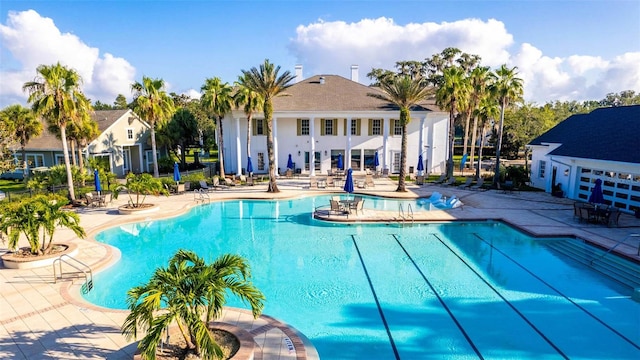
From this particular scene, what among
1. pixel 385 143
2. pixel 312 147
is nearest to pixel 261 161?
pixel 312 147

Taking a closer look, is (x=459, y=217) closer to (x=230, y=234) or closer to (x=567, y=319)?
(x=567, y=319)

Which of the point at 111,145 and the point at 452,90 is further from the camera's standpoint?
the point at 111,145

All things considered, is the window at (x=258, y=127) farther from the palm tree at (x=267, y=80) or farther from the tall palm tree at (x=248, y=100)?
the palm tree at (x=267, y=80)

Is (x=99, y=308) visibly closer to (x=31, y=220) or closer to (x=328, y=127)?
(x=31, y=220)

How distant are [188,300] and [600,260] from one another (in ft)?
48.9

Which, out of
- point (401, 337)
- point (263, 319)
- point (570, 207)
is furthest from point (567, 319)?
point (570, 207)

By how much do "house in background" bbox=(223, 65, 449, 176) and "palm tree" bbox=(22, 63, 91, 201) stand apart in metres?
14.9

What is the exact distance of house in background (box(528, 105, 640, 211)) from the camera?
19.9 metres

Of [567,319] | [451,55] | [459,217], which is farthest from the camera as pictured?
[451,55]

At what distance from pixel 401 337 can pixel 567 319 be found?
4734 mm

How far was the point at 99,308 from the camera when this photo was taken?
31.0ft

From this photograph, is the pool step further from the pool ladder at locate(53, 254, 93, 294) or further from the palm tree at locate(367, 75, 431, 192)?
the pool ladder at locate(53, 254, 93, 294)

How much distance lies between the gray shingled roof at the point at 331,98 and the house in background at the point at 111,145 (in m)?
14.5

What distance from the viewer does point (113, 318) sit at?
891cm
